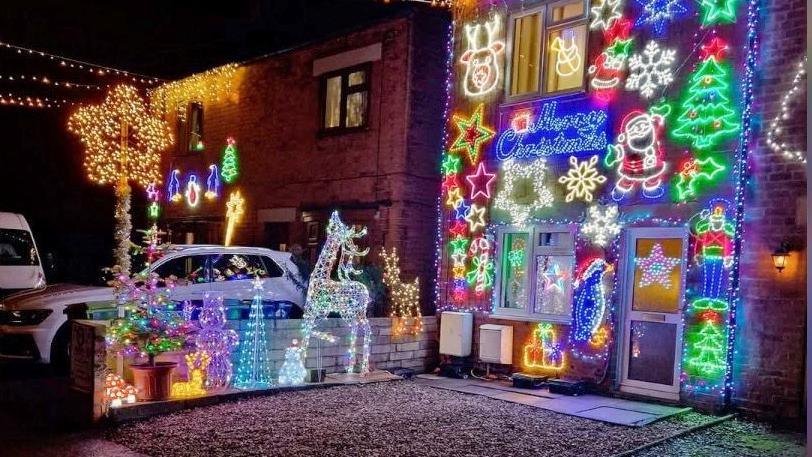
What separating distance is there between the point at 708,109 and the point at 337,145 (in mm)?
7805

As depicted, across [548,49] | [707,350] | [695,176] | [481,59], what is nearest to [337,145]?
[481,59]

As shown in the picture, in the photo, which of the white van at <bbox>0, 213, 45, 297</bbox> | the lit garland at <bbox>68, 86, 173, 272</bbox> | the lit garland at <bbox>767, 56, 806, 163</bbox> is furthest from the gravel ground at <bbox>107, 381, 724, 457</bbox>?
the lit garland at <bbox>68, 86, 173, 272</bbox>

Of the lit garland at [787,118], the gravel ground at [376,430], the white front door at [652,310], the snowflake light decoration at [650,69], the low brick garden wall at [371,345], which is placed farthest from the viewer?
the low brick garden wall at [371,345]

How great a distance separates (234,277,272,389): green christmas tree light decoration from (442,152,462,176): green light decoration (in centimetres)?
412

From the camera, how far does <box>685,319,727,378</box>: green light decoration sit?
8.19 meters

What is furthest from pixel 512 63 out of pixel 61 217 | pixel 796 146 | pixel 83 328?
pixel 61 217

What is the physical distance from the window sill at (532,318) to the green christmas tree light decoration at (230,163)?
28.5 feet

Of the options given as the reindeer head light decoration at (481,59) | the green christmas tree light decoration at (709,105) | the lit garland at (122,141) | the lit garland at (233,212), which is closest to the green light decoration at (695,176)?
the green christmas tree light decoration at (709,105)

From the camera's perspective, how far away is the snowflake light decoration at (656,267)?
355 inches

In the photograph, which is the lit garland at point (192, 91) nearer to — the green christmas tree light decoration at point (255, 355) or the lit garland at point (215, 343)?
the green christmas tree light decoration at point (255, 355)

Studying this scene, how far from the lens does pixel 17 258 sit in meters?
13.1

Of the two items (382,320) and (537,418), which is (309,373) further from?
(537,418)

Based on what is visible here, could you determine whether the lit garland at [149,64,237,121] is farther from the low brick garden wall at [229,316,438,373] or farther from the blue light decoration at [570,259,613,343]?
the blue light decoration at [570,259,613,343]

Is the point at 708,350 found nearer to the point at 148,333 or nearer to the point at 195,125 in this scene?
the point at 148,333
